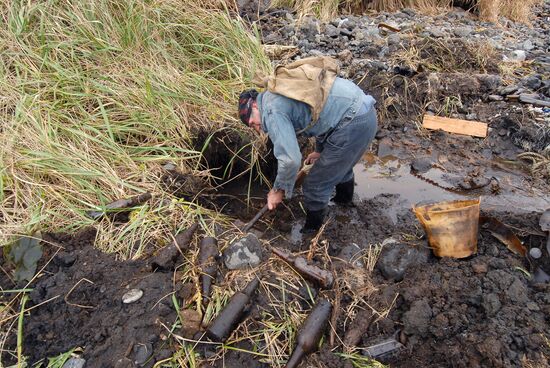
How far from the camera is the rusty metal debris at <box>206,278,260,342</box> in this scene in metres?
2.13

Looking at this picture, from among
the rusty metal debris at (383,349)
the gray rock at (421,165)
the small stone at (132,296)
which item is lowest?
the gray rock at (421,165)

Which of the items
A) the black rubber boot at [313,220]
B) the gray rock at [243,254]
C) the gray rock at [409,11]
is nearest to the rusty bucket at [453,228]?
the black rubber boot at [313,220]

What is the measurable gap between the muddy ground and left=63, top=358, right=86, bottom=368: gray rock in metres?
0.04

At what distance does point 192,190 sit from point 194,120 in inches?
31.4

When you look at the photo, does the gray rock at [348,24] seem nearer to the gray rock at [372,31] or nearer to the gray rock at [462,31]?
the gray rock at [372,31]

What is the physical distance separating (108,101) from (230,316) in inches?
90.0

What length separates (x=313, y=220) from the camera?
11.1 ft

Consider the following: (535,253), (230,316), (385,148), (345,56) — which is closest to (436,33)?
(345,56)

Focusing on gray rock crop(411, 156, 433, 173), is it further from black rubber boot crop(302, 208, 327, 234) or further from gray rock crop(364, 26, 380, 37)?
gray rock crop(364, 26, 380, 37)

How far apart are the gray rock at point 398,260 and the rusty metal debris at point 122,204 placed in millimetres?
1713

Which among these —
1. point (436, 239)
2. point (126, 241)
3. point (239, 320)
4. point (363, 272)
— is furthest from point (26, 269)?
point (436, 239)

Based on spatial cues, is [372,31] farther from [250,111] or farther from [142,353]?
[142,353]

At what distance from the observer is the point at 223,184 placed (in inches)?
148

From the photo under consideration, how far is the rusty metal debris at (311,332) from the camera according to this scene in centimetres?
210
